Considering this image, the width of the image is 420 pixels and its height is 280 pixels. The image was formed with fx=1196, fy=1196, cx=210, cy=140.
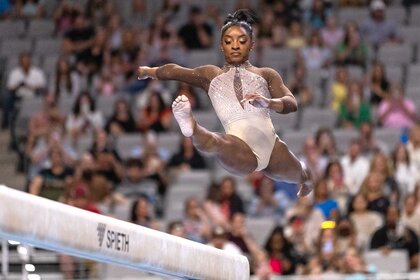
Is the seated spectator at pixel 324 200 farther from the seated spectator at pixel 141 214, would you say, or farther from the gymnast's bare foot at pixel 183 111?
the gymnast's bare foot at pixel 183 111

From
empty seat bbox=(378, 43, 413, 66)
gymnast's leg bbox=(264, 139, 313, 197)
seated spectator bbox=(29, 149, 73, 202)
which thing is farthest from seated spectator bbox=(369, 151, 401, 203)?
gymnast's leg bbox=(264, 139, 313, 197)

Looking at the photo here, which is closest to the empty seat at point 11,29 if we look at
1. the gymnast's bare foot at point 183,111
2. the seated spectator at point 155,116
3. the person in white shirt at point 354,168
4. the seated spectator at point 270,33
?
the seated spectator at point 155,116

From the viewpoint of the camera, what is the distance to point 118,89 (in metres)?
14.5

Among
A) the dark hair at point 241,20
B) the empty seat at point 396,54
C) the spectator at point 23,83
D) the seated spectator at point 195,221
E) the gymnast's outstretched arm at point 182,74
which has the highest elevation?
the empty seat at point 396,54

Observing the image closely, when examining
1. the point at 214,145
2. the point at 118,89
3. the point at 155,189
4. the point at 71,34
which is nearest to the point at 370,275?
the point at 155,189

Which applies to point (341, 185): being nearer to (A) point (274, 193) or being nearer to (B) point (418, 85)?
(A) point (274, 193)

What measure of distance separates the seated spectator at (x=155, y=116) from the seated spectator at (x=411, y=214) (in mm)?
3133

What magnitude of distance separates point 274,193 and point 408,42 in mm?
3578

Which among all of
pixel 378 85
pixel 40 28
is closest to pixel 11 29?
pixel 40 28

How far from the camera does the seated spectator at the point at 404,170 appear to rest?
41.1 feet

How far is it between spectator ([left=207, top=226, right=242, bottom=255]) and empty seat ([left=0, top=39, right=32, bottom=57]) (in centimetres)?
497

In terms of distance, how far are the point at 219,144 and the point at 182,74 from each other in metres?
0.51

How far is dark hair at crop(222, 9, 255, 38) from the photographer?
7082 mm

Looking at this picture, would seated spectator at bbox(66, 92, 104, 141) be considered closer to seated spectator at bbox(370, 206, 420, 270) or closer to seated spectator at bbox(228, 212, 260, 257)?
seated spectator at bbox(228, 212, 260, 257)
